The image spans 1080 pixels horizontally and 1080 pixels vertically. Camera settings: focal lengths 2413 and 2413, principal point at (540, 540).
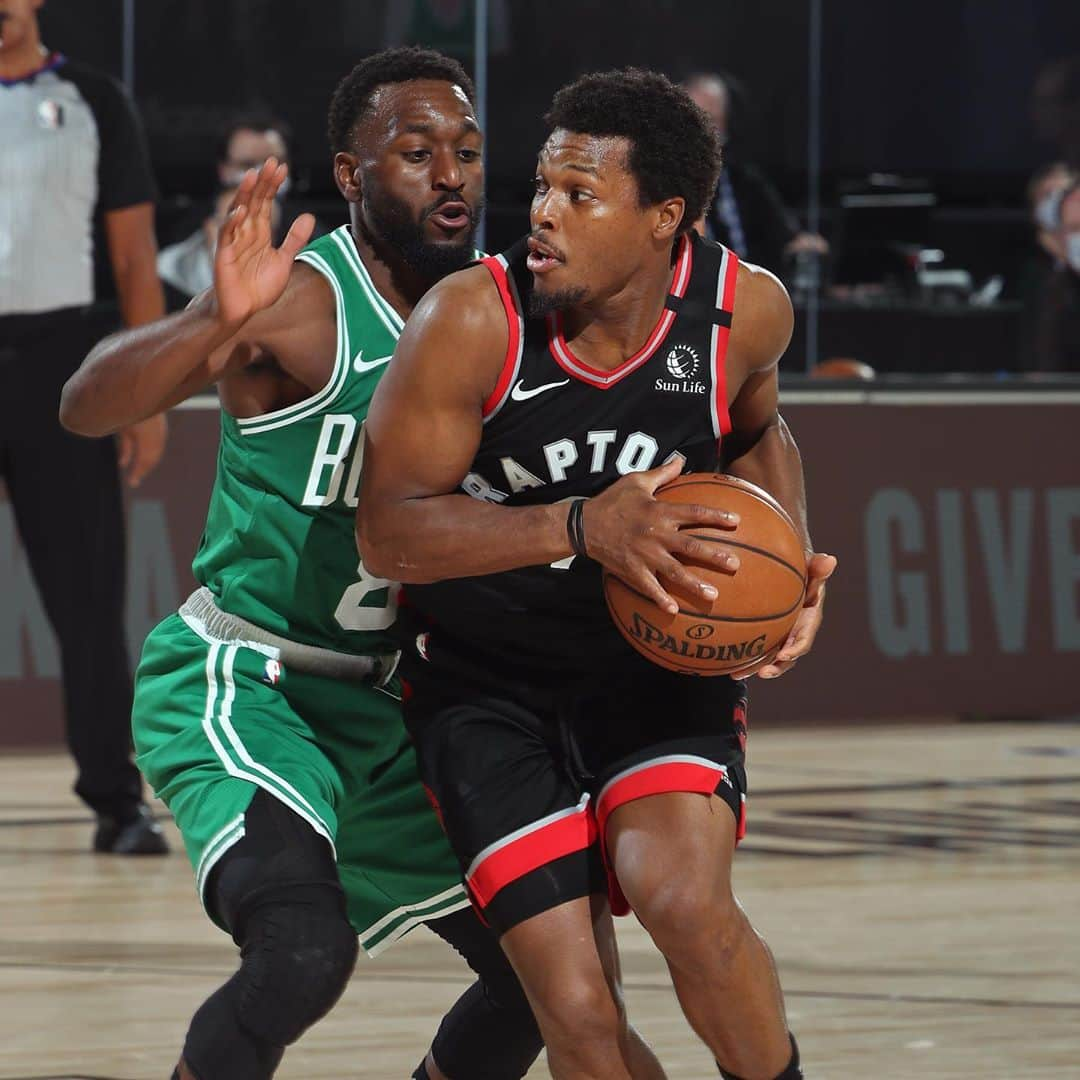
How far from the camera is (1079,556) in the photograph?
30.0ft

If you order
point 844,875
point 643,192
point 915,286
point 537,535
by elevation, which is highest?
point 643,192

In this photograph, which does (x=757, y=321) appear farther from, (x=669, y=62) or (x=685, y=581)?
(x=669, y=62)

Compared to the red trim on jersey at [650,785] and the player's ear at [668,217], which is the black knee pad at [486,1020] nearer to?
the red trim on jersey at [650,785]

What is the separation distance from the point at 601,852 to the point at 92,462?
3.35 metres

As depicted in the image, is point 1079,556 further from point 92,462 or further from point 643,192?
Result: point 643,192

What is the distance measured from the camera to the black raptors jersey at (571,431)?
3459 mm

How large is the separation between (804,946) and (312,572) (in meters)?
2.17

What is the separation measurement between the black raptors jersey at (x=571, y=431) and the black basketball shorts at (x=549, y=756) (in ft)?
0.18

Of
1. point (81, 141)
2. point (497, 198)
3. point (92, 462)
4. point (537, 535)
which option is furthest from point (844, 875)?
point (497, 198)

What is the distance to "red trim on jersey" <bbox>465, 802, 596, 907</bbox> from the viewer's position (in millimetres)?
3400

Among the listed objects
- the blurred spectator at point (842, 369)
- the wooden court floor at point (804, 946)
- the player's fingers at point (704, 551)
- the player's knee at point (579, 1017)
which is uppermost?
the player's fingers at point (704, 551)

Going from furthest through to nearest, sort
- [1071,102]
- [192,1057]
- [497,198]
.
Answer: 1. [1071,102]
2. [497,198]
3. [192,1057]

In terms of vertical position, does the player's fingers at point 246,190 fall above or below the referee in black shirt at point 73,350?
above

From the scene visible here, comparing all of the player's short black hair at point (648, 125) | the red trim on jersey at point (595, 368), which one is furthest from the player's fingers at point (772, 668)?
the player's short black hair at point (648, 125)
